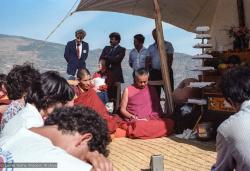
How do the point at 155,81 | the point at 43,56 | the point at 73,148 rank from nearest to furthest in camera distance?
the point at 73,148, the point at 155,81, the point at 43,56

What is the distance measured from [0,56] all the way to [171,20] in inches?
549

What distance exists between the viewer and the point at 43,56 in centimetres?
2191

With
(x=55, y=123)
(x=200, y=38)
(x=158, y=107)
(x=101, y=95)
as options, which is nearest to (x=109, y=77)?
(x=101, y=95)

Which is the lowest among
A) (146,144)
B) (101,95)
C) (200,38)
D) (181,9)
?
(146,144)

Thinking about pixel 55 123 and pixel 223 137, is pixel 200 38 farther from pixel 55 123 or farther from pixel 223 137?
pixel 55 123

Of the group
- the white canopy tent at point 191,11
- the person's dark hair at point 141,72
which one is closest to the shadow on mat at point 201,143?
the person's dark hair at point 141,72

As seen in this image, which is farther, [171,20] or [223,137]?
[171,20]

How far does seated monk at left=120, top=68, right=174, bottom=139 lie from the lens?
272 inches

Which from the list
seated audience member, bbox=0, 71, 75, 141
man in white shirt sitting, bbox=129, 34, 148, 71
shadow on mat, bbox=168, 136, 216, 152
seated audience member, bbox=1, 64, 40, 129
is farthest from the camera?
man in white shirt sitting, bbox=129, 34, 148, 71

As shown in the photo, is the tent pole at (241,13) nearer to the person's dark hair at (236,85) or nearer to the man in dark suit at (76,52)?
the man in dark suit at (76,52)

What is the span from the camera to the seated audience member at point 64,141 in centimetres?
149

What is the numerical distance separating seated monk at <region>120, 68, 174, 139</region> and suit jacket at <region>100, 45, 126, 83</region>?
115 centimetres

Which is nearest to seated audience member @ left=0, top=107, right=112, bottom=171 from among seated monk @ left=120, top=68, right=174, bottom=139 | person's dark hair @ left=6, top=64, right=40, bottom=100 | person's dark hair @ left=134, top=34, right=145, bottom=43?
person's dark hair @ left=6, top=64, right=40, bottom=100

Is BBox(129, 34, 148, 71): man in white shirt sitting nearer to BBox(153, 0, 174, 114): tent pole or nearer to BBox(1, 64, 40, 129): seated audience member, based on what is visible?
BBox(153, 0, 174, 114): tent pole
